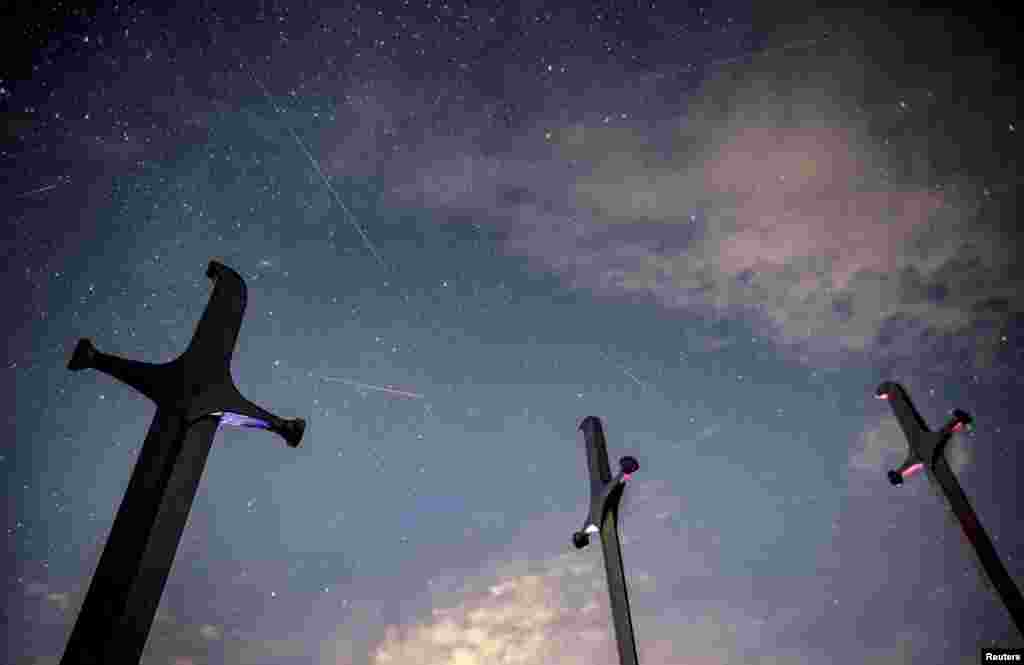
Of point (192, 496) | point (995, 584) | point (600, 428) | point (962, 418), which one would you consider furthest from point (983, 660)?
point (192, 496)

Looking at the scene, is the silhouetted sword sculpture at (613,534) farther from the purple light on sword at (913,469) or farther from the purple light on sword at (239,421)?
the purple light on sword at (913,469)

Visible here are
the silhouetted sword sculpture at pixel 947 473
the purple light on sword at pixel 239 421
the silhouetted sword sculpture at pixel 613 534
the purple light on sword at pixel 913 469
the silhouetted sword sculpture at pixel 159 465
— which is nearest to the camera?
the silhouetted sword sculpture at pixel 159 465

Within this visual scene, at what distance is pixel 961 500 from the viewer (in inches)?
256

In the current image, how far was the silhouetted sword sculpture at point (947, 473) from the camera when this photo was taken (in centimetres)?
605

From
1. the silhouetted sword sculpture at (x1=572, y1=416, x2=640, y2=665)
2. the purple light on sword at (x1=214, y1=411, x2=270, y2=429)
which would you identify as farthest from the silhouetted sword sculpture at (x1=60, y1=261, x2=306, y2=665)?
the silhouetted sword sculpture at (x1=572, y1=416, x2=640, y2=665)

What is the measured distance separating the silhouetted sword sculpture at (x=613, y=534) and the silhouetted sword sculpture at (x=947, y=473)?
449 centimetres

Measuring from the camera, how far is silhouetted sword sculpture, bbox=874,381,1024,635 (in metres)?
6.05

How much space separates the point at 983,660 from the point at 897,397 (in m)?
9.82

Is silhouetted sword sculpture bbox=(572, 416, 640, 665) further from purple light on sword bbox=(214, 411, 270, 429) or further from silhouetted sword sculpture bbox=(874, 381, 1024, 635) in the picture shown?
silhouetted sword sculpture bbox=(874, 381, 1024, 635)

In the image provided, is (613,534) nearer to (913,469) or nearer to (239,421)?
(239,421)

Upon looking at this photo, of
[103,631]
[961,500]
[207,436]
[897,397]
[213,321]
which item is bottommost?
[103,631]

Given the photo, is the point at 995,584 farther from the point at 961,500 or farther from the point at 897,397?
the point at 897,397

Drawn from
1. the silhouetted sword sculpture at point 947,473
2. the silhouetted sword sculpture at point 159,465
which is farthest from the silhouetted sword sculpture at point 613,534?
the silhouetted sword sculpture at point 947,473

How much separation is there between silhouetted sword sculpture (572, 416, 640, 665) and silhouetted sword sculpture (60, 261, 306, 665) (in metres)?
3.20
